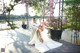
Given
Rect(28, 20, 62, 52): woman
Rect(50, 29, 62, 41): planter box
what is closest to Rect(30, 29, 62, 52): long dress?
Rect(28, 20, 62, 52): woman

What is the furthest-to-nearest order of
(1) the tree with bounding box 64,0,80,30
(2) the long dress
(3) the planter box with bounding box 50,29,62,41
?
(3) the planter box with bounding box 50,29,62,41 → (1) the tree with bounding box 64,0,80,30 → (2) the long dress

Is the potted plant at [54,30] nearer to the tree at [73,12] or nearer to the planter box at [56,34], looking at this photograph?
the planter box at [56,34]

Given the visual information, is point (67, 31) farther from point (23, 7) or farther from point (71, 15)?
point (23, 7)

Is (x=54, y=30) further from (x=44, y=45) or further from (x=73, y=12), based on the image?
(x=44, y=45)

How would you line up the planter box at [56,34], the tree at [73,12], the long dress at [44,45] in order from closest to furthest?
1. the long dress at [44,45]
2. the tree at [73,12]
3. the planter box at [56,34]

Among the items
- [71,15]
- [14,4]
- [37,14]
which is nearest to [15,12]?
[14,4]

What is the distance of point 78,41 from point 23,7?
9.76 feet

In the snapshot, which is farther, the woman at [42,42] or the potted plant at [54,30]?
the potted plant at [54,30]

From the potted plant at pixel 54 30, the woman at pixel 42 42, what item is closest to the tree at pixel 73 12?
the potted plant at pixel 54 30

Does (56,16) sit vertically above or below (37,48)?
above

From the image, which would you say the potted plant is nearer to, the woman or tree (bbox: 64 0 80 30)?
tree (bbox: 64 0 80 30)

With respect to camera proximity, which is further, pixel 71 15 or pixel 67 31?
pixel 67 31

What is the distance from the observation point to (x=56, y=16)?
22.6 feet

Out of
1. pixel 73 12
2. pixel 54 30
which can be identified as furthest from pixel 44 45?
pixel 73 12
